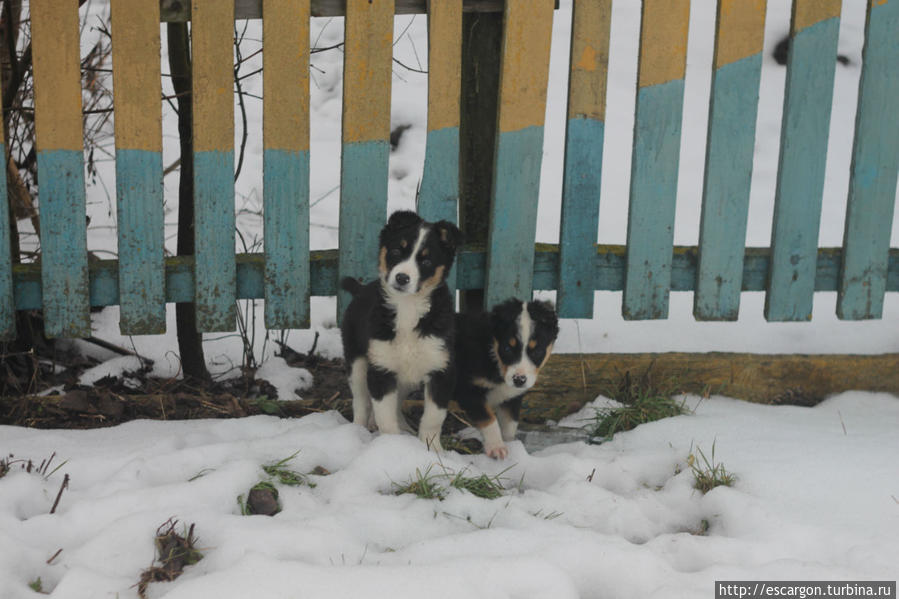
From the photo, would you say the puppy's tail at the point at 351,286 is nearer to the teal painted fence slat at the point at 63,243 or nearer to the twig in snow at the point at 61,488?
the teal painted fence slat at the point at 63,243

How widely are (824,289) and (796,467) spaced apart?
1.51m

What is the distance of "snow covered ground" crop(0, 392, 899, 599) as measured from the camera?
9.40 feet

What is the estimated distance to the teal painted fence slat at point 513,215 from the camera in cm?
461

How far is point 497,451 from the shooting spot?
416cm

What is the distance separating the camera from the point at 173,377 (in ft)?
17.2

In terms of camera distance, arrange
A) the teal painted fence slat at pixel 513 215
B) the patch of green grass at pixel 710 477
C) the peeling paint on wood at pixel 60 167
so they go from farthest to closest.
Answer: the teal painted fence slat at pixel 513 215 → the peeling paint on wood at pixel 60 167 → the patch of green grass at pixel 710 477

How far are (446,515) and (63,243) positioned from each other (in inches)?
93.6

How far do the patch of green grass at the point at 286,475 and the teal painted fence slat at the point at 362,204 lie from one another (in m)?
1.27

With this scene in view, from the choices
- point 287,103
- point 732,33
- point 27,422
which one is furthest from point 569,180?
point 27,422

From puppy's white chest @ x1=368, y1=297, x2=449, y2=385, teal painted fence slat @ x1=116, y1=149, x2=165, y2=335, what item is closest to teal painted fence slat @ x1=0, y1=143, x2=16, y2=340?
teal painted fence slat @ x1=116, y1=149, x2=165, y2=335

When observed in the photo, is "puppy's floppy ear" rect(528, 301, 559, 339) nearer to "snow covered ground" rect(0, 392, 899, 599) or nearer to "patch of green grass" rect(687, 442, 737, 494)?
"snow covered ground" rect(0, 392, 899, 599)

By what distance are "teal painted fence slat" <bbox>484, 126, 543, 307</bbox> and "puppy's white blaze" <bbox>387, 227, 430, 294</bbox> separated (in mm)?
734

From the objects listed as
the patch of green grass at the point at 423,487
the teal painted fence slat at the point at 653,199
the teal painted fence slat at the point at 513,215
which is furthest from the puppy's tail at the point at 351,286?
the teal painted fence slat at the point at 653,199

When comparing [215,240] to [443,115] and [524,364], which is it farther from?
[524,364]
